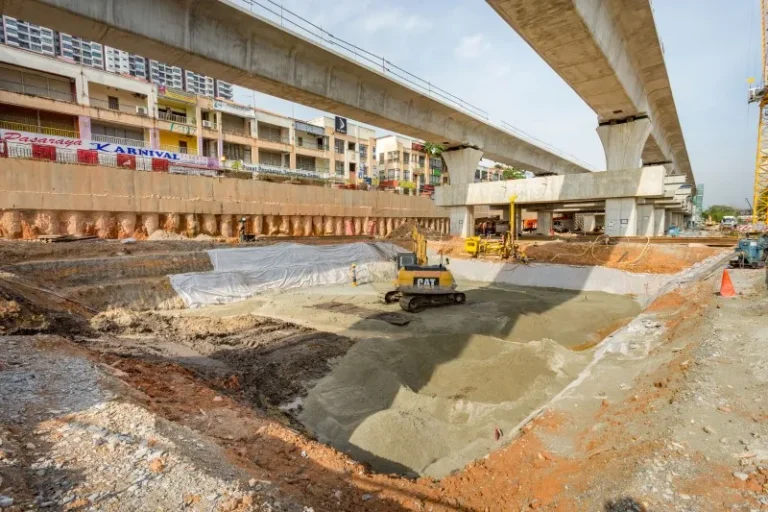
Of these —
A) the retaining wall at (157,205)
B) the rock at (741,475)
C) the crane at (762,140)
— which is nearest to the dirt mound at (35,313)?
the retaining wall at (157,205)

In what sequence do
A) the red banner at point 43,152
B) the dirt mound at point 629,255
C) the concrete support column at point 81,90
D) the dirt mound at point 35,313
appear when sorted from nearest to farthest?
the dirt mound at point 35,313
the dirt mound at point 629,255
the red banner at point 43,152
the concrete support column at point 81,90

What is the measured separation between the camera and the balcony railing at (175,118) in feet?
128

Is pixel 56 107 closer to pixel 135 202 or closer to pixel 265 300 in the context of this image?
pixel 135 202

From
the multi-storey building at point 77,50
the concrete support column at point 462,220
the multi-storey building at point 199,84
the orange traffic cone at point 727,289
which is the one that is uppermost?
the multi-storey building at point 77,50

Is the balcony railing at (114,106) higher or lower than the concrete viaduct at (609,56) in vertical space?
higher

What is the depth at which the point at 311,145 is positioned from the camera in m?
54.6

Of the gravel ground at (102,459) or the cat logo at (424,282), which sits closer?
the gravel ground at (102,459)

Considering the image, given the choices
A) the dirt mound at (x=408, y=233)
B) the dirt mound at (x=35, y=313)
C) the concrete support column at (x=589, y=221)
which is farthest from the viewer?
the concrete support column at (x=589, y=221)

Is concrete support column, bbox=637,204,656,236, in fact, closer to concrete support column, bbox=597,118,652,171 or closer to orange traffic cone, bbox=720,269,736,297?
concrete support column, bbox=597,118,652,171

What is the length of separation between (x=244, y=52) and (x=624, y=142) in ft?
64.2

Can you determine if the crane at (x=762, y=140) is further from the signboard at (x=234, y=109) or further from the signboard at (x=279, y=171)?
the signboard at (x=234, y=109)

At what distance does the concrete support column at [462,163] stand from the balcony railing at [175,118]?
29059 millimetres

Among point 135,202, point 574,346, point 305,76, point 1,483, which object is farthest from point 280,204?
point 1,483

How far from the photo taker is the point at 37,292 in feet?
39.8
